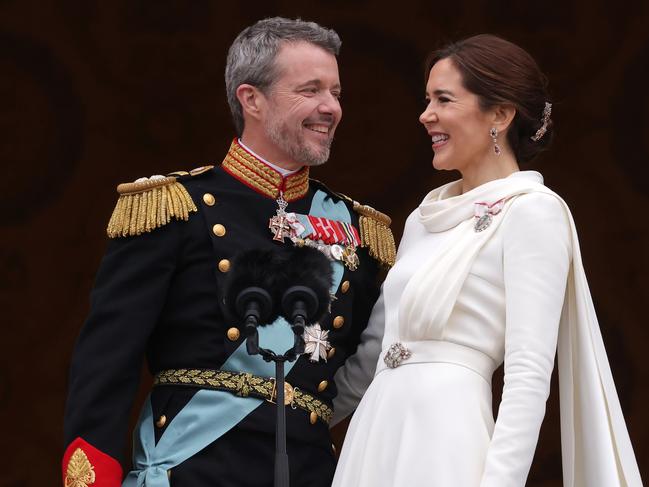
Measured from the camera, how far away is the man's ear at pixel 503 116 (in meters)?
3.18

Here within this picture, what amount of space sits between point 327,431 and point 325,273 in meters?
0.59

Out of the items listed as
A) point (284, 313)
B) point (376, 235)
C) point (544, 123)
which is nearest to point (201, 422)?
point (284, 313)

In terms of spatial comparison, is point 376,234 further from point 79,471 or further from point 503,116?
point 79,471

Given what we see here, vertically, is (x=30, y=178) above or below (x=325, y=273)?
above

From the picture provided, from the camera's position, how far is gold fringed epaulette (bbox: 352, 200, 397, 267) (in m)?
3.51

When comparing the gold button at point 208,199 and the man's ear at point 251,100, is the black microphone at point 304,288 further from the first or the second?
the man's ear at point 251,100

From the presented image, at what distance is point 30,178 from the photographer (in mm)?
4691

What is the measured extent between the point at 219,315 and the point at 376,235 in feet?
1.53

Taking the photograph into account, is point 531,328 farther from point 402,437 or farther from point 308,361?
point 308,361

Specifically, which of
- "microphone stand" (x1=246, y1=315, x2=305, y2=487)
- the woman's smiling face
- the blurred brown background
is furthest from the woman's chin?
the blurred brown background

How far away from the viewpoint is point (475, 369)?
3.01 m

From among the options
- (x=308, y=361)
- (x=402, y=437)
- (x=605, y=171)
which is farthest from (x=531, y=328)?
(x=605, y=171)

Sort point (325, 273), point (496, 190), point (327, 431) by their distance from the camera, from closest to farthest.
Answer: point (325, 273) → point (496, 190) → point (327, 431)

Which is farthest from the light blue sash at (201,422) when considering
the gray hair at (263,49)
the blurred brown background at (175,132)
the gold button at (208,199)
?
the blurred brown background at (175,132)
